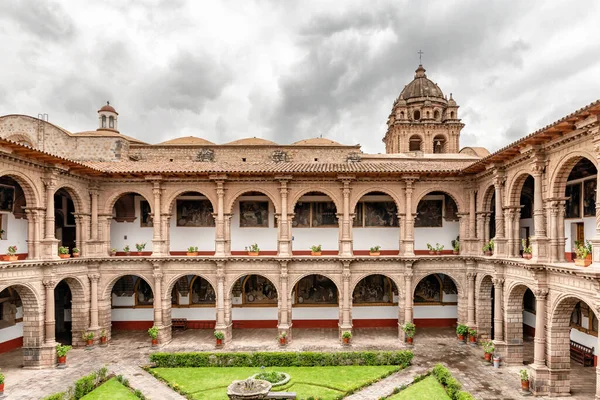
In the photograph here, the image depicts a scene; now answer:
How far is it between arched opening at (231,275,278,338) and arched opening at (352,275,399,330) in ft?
17.9

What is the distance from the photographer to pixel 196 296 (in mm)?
24312

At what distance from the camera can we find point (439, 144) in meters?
38.7

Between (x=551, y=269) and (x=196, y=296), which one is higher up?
(x=551, y=269)

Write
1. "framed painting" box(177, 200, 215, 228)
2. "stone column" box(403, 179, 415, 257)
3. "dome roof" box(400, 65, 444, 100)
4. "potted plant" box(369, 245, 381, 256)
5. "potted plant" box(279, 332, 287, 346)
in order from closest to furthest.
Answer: "potted plant" box(279, 332, 287, 346) < "stone column" box(403, 179, 415, 257) < "potted plant" box(369, 245, 381, 256) < "framed painting" box(177, 200, 215, 228) < "dome roof" box(400, 65, 444, 100)

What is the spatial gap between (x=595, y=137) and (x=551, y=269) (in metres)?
5.38

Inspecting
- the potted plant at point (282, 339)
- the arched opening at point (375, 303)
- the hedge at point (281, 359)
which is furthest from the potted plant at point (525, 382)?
the potted plant at point (282, 339)

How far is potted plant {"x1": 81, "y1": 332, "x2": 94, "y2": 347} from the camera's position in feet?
67.6

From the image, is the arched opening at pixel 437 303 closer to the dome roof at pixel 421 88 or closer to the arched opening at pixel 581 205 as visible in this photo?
the arched opening at pixel 581 205

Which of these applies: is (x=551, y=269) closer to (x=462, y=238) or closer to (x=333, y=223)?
(x=462, y=238)

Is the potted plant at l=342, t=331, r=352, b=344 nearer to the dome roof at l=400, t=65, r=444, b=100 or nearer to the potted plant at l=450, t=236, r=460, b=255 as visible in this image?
the potted plant at l=450, t=236, r=460, b=255

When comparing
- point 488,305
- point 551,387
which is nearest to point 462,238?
point 488,305

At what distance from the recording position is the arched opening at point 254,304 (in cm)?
2408

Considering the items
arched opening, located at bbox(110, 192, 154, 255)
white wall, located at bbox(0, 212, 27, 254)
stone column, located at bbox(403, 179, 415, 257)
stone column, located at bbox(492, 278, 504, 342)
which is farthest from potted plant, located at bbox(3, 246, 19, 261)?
stone column, located at bbox(492, 278, 504, 342)

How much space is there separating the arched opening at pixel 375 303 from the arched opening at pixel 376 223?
2.37 metres
